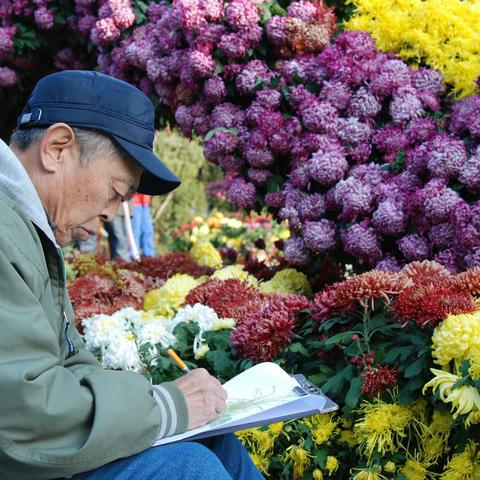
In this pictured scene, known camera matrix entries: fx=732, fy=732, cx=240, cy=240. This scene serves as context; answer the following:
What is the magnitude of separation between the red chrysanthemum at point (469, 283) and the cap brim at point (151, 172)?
82 centimetres

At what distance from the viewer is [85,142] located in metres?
1.63

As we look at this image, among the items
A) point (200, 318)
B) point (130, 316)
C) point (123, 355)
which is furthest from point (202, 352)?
point (130, 316)

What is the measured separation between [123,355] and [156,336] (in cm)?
13

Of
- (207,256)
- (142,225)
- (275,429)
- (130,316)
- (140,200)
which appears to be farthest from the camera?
(142,225)

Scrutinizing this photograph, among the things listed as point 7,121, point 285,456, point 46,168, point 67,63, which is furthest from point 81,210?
point 7,121

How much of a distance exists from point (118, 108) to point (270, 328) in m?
0.87

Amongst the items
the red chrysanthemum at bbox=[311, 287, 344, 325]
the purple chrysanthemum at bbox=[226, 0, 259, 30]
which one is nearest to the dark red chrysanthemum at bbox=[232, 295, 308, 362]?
the red chrysanthemum at bbox=[311, 287, 344, 325]

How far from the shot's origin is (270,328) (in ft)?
7.27

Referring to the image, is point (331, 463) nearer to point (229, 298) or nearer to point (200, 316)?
point (200, 316)

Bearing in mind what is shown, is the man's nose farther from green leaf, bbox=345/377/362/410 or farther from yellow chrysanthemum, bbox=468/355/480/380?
yellow chrysanthemum, bbox=468/355/480/380

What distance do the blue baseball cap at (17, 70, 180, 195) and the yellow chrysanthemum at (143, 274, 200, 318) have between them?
1452 millimetres

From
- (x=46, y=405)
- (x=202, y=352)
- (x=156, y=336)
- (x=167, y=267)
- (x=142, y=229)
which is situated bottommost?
(x=142, y=229)

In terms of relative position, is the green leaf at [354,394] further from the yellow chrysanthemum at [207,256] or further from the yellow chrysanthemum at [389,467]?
the yellow chrysanthemum at [207,256]

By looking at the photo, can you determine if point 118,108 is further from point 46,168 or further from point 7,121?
point 7,121
